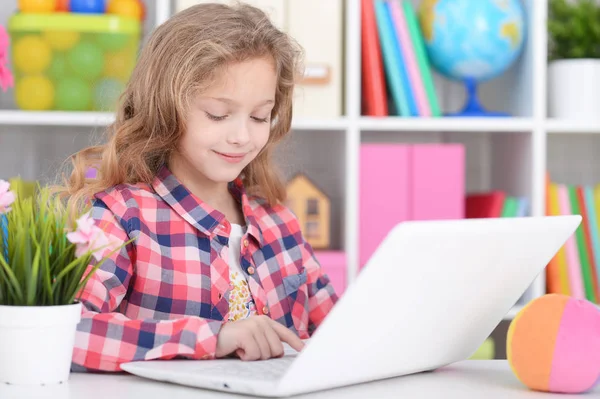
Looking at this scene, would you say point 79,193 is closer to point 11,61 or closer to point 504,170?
point 11,61

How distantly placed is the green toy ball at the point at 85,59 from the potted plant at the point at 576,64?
1.14 metres

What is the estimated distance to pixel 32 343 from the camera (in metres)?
0.80

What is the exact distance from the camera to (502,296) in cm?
89

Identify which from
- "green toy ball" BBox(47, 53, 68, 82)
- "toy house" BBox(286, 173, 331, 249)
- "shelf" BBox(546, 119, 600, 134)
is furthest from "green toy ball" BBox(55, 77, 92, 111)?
"shelf" BBox(546, 119, 600, 134)

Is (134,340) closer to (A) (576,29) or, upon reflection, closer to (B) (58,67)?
(B) (58,67)

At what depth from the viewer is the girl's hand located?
3.05ft

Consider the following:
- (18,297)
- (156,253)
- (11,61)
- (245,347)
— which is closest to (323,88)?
(11,61)

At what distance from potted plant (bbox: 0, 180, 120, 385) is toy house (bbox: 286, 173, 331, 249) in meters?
1.38

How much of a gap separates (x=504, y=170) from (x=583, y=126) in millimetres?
269

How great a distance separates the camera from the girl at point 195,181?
1.23m

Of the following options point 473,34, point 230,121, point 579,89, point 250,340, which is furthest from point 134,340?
point 579,89

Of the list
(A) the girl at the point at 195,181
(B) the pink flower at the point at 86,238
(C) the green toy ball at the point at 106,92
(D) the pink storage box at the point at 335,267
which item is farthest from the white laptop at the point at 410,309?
(C) the green toy ball at the point at 106,92

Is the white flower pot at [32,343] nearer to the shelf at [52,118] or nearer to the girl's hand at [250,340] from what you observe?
the girl's hand at [250,340]

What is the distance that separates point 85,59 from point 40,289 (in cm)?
140
